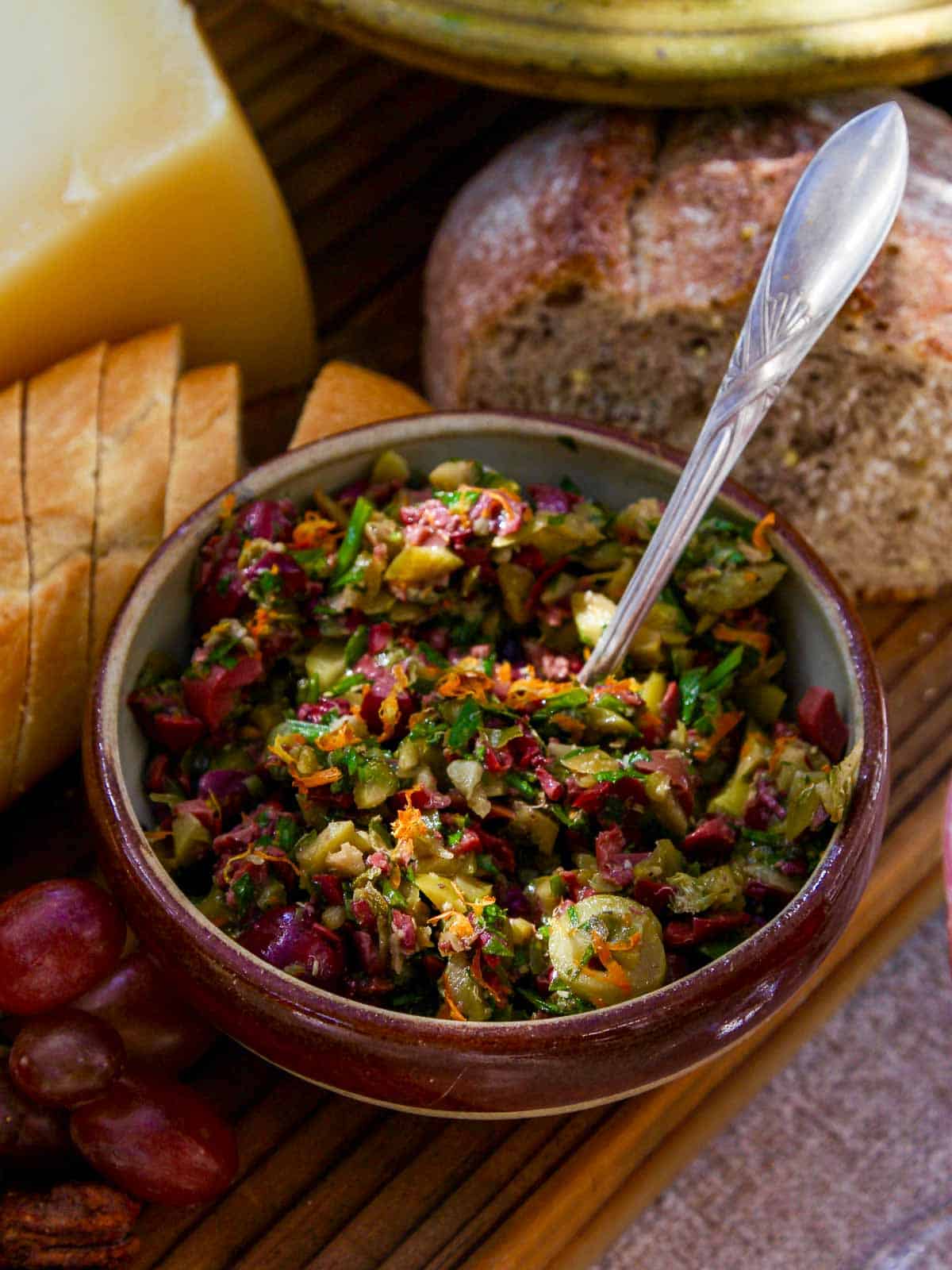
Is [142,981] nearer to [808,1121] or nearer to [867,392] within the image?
[808,1121]

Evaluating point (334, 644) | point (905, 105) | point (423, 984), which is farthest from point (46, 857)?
point (905, 105)

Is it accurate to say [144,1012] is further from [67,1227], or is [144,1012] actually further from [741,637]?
[741,637]

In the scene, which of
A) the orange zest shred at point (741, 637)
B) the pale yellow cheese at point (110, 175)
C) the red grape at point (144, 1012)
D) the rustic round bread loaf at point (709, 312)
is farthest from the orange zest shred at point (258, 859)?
the pale yellow cheese at point (110, 175)

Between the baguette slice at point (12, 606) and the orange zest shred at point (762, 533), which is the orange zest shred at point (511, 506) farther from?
the baguette slice at point (12, 606)

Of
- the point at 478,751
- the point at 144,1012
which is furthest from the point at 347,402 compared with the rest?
the point at 144,1012

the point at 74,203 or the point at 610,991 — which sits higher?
the point at 74,203
